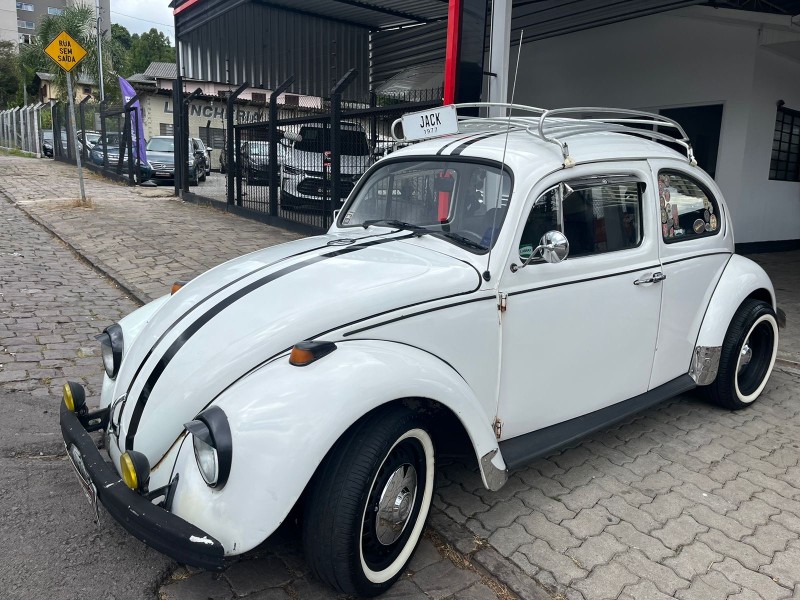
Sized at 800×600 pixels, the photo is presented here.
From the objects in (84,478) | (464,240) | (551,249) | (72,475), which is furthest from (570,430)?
(72,475)

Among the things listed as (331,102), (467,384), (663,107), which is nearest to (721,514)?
(467,384)

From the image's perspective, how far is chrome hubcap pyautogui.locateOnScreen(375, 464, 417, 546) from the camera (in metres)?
2.55

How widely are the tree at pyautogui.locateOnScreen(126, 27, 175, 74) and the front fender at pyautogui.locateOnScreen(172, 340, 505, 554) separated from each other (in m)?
86.6

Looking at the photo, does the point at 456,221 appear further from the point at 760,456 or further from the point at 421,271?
the point at 760,456

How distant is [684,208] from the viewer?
13.4 feet

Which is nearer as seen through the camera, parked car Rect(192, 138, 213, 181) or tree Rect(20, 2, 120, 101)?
parked car Rect(192, 138, 213, 181)

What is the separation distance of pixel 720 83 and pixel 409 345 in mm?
10030

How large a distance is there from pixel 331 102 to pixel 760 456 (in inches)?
292

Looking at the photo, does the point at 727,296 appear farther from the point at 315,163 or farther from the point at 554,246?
the point at 315,163

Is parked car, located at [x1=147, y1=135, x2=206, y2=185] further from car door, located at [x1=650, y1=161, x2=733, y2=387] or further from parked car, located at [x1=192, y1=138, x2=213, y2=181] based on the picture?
car door, located at [x1=650, y1=161, x2=733, y2=387]

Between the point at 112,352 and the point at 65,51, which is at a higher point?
the point at 65,51

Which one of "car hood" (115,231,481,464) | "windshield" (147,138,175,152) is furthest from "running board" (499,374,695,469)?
"windshield" (147,138,175,152)

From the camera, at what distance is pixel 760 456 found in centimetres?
389

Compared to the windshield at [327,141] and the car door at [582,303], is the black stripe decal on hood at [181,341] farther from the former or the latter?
the windshield at [327,141]
